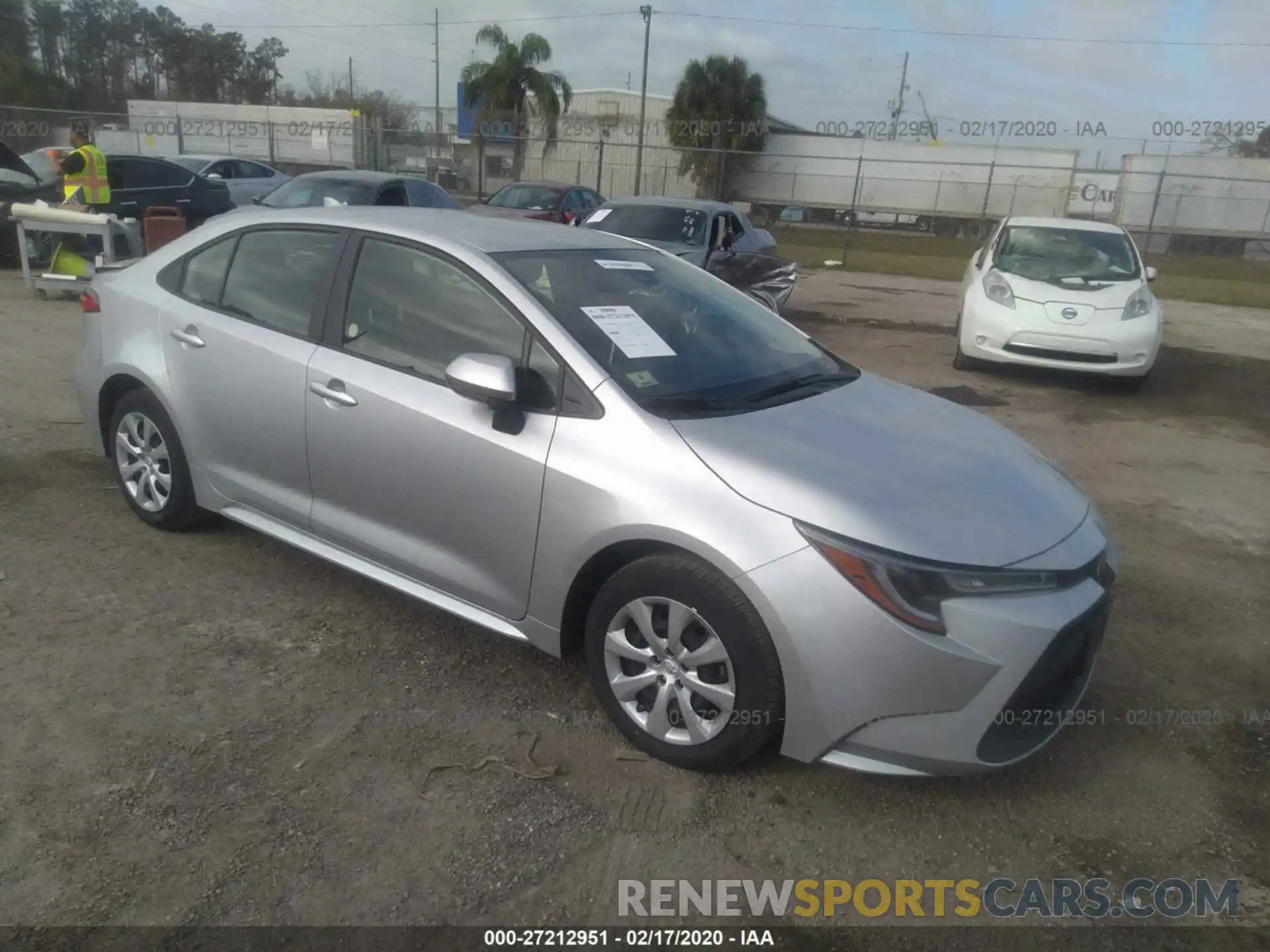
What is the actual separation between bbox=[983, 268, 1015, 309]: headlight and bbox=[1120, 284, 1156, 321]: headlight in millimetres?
1015

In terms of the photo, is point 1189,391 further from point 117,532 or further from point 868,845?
point 117,532

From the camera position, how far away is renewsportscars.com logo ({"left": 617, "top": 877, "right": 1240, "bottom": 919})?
8.14 ft

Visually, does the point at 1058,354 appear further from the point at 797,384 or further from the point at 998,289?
the point at 797,384

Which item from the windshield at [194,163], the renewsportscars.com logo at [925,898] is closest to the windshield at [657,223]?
the renewsportscars.com logo at [925,898]

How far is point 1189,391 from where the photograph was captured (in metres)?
9.59

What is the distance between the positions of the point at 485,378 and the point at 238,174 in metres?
19.0

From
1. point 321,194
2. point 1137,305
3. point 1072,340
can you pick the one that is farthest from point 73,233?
point 1137,305

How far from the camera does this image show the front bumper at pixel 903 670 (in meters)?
2.53

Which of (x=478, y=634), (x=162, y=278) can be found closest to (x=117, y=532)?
(x=162, y=278)

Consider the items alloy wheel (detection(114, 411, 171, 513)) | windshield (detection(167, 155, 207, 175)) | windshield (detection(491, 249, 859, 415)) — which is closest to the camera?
windshield (detection(491, 249, 859, 415))

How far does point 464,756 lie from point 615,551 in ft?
2.72

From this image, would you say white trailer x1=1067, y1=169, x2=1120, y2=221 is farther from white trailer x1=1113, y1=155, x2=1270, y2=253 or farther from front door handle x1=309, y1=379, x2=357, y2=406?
front door handle x1=309, y1=379, x2=357, y2=406

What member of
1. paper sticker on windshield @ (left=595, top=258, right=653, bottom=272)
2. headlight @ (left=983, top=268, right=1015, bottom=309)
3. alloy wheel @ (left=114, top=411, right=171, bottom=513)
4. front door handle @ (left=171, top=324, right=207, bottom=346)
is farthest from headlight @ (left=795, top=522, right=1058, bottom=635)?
headlight @ (left=983, top=268, right=1015, bottom=309)

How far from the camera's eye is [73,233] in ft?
34.9
